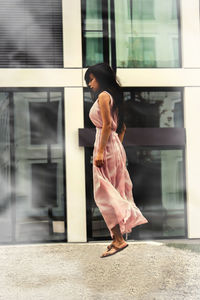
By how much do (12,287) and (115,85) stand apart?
0.85 metres

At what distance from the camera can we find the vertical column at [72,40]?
137 centimetres

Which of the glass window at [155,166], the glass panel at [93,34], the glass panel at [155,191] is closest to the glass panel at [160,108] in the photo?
the glass window at [155,166]

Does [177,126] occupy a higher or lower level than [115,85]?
lower

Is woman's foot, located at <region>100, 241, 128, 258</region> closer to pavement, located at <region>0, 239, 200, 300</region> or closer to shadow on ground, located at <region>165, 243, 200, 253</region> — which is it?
pavement, located at <region>0, 239, 200, 300</region>

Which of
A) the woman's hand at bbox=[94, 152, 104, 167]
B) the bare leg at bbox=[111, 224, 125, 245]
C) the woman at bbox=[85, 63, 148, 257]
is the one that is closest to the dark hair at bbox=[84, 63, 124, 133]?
the woman at bbox=[85, 63, 148, 257]

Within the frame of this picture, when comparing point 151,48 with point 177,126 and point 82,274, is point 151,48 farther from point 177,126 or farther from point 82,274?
point 82,274

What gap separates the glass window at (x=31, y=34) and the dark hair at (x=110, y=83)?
0.42ft

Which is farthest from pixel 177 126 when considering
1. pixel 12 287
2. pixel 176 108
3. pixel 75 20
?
pixel 12 287

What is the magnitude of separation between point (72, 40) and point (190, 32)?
441 millimetres

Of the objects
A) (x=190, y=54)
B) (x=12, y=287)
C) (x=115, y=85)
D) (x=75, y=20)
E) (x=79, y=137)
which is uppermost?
(x=75, y=20)

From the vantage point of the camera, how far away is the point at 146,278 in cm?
148

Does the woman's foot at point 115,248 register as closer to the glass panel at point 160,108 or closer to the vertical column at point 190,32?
the glass panel at point 160,108

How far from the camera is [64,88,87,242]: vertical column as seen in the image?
1.37m

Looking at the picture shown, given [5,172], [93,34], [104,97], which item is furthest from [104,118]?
[5,172]
